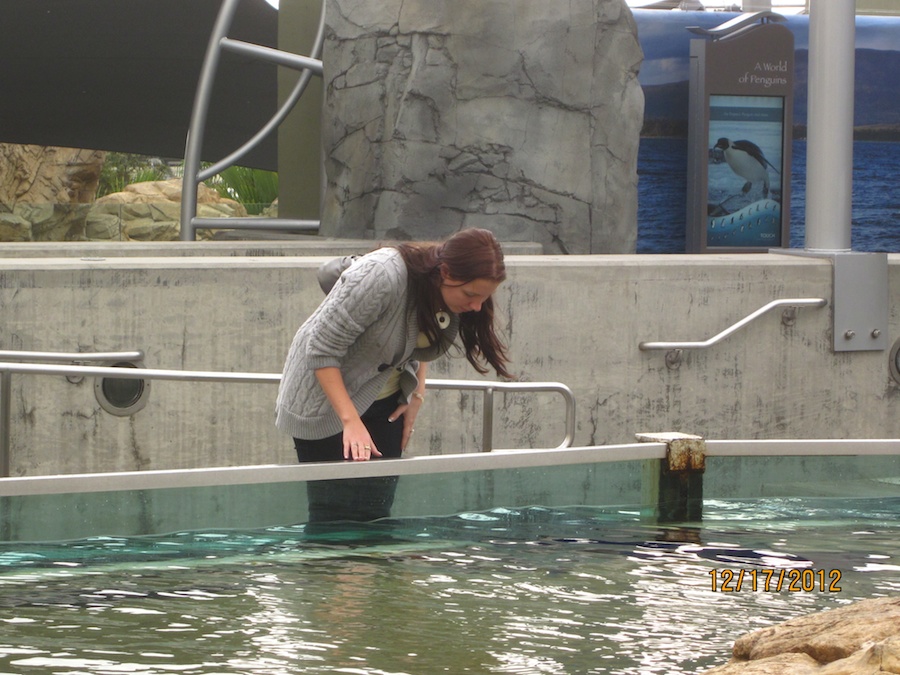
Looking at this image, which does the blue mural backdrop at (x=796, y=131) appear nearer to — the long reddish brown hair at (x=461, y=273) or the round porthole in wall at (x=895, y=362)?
the round porthole in wall at (x=895, y=362)

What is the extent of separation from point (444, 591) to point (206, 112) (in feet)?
35.4

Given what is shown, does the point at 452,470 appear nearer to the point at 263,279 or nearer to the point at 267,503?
the point at 267,503

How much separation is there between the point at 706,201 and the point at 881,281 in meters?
6.71

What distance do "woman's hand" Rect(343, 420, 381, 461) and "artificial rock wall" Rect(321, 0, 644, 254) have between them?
756 centimetres

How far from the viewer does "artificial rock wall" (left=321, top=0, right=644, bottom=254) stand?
455 inches

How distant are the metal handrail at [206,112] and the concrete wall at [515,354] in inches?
249

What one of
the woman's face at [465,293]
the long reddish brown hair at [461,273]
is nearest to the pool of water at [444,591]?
the long reddish brown hair at [461,273]

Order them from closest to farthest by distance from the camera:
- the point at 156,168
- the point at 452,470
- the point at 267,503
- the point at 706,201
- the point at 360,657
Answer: the point at 360,657, the point at 267,503, the point at 452,470, the point at 706,201, the point at 156,168

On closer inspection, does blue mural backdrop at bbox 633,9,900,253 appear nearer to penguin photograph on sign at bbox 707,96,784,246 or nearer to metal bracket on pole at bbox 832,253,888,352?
penguin photograph on sign at bbox 707,96,784,246

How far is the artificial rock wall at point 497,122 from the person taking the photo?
37.9 ft

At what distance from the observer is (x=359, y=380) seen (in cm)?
432

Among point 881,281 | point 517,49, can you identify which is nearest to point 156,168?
point 517,49

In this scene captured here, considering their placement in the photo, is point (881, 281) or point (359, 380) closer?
point (359, 380)


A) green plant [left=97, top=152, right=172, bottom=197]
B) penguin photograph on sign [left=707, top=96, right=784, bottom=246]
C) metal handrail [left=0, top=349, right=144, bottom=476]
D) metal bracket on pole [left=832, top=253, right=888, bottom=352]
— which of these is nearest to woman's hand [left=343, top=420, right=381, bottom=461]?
metal handrail [left=0, top=349, right=144, bottom=476]
